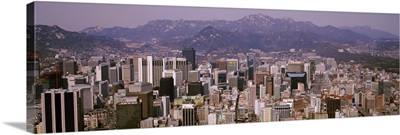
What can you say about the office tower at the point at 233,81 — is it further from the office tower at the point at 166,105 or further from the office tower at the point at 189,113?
the office tower at the point at 166,105

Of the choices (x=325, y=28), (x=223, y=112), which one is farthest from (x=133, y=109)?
(x=325, y=28)

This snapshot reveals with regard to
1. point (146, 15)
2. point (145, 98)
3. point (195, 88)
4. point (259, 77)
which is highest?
point (146, 15)

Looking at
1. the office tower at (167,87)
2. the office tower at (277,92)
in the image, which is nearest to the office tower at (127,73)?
the office tower at (167,87)

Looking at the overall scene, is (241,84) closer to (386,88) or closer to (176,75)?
(176,75)

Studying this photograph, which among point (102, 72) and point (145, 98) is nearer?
point (102, 72)

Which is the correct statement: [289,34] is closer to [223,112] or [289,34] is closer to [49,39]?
[223,112]

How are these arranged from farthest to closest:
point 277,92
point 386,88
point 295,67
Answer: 1. point 386,88
2. point 295,67
3. point 277,92

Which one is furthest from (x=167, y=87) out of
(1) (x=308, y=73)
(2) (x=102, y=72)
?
(1) (x=308, y=73)

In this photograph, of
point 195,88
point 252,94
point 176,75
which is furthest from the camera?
point 252,94
